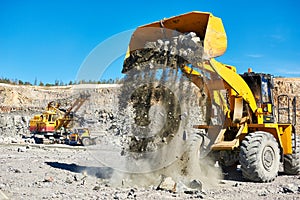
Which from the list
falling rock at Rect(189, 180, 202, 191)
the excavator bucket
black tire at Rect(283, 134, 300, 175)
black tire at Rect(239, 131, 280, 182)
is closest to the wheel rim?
black tire at Rect(239, 131, 280, 182)

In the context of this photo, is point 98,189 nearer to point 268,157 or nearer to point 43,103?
point 268,157

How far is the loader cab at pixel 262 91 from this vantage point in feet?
27.4

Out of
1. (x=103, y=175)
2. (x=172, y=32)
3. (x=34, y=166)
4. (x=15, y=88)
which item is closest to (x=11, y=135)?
(x=15, y=88)

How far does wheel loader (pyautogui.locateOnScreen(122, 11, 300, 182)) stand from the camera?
649cm

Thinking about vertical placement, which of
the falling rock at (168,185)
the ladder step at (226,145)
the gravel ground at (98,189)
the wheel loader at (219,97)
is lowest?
the gravel ground at (98,189)

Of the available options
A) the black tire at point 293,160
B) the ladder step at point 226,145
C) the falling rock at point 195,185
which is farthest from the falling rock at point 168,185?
the black tire at point 293,160

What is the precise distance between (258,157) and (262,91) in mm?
1981

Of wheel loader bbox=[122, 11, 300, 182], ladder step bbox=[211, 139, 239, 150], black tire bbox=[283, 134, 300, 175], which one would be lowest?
black tire bbox=[283, 134, 300, 175]

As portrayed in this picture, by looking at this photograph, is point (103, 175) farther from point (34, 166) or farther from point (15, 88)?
point (15, 88)

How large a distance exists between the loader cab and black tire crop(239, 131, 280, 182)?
0.94 metres

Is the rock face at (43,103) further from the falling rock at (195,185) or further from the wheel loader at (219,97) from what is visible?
the falling rock at (195,185)

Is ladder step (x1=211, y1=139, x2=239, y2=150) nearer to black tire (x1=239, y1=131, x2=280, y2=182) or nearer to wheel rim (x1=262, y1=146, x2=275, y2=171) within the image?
black tire (x1=239, y1=131, x2=280, y2=182)

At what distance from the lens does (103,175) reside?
7559 millimetres

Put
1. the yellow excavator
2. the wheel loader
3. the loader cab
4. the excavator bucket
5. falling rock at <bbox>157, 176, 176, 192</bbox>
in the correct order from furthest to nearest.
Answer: the yellow excavator < the loader cab < the wheel loader < the excavator bucket < falling rock at <bbox>157, 176, 176, 192</bbox>
